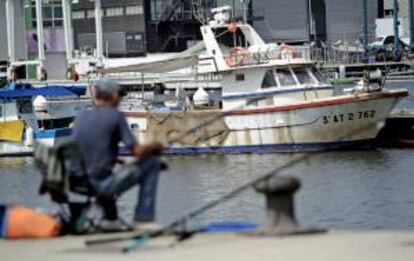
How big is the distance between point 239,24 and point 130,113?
18.2ft

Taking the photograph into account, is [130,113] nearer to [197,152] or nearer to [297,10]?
[197,152]

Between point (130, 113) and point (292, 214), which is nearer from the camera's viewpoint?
point (292, 214)

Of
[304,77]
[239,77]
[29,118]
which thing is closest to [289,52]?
[304,77]

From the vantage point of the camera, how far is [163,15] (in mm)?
126812

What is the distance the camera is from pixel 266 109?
3881 cm

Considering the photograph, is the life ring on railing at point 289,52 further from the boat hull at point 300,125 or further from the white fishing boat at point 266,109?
the boat hull at point 300,125

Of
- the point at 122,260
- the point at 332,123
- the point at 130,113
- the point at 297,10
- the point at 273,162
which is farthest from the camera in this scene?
the point at 297,10

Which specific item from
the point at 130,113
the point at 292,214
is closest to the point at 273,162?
the point at 130,113

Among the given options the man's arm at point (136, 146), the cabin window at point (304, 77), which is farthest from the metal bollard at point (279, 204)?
the cabin window at point (304, 77)

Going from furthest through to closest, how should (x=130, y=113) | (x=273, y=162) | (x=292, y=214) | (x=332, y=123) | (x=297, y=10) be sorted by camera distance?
(x=297, y=10)
(x=130, y=113)
(x=332, y=123)
(x=273, y=162)
(x=292, y=214)

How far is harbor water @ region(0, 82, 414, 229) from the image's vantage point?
23.0 metres

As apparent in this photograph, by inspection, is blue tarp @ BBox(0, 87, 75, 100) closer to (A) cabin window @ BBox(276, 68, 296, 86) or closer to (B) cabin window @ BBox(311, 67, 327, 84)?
(A) cabin window @ BBox(276, 68, 296, 86)

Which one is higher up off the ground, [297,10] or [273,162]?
[297,10]

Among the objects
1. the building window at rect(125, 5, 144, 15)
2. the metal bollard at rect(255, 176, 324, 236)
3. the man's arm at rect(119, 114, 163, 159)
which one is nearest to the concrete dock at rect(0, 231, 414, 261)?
the metal bollard at rect(255, 176, 324, 236)
